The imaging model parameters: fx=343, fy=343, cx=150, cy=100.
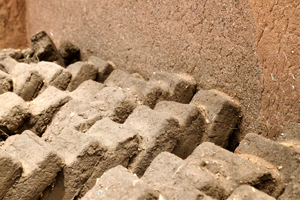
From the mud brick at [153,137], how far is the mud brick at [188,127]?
10cm

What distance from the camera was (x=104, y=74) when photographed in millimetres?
3092

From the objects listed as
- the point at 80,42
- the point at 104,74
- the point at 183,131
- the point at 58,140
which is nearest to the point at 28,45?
the point at 80,42

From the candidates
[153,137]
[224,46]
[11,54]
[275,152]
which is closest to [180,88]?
[224,46]

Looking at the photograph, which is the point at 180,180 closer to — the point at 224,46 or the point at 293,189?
the point at 293,189

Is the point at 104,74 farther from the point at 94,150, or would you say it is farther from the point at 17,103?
the point at 94,150

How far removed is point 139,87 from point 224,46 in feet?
2.36

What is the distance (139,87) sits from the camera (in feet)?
8.35

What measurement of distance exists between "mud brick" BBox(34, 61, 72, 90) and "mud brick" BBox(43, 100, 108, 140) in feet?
1.77

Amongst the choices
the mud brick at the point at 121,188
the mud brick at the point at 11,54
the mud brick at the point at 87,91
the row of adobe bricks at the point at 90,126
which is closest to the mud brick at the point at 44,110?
the row of adobe bricks at the point at 90,126

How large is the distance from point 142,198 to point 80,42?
259 cm

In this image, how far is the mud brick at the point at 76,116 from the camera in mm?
2170

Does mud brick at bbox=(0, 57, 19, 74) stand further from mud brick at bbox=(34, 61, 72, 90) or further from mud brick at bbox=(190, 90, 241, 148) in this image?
mud brick at bbox=(190, 90, 241, 148)

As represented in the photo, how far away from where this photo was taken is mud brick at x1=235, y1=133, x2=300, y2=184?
1550 mm

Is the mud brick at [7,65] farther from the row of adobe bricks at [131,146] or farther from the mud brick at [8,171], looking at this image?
the mud brick at [8,171]
